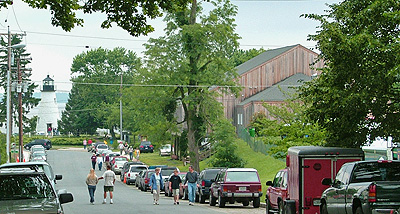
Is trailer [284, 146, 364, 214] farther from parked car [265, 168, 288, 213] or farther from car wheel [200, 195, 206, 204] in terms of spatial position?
car wheel [200, 195, 206, 204]

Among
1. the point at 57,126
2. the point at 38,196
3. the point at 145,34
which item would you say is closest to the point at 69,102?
the point at 57,126

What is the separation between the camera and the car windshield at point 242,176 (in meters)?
28.3

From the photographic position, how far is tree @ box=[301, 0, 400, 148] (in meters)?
20.0

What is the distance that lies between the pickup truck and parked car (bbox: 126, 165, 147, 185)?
36197 mm

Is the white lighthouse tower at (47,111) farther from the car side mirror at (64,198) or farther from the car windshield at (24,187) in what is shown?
the car side mirror at (64,198)

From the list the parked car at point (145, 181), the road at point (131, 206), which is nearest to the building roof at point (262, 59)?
the road at point (131, 206)

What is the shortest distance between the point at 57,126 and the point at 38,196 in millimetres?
115822

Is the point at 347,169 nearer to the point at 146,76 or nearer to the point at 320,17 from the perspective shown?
the point at 320,17

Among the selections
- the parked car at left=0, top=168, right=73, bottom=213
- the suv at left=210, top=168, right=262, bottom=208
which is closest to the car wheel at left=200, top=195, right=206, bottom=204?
the suv at left=210, top=168, right=262, bottom=208

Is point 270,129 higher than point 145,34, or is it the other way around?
point 145,34

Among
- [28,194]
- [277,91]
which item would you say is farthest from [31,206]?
[277,91]

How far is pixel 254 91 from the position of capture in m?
75.9

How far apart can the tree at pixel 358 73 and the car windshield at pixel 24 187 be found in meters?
9.37

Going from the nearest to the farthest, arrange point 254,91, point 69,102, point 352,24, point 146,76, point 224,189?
point 352,24 → point 224,189 → point 146,76 → point 254,91 → point 69,102
